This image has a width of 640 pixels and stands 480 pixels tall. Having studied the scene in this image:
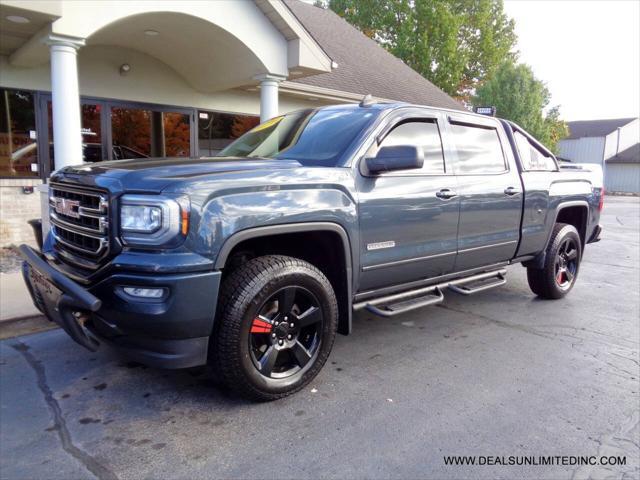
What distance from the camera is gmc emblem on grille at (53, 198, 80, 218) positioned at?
3.18 meters

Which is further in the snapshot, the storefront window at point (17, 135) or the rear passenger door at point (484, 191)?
the storefront window at point (17, 135)

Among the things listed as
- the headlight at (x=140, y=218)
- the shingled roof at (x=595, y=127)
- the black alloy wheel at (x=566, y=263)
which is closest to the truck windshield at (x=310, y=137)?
the headlight at (x=140, y=218)

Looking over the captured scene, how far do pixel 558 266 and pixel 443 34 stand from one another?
25.1 metres

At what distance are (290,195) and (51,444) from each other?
2003 millimetres

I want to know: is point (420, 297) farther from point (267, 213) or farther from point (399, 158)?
point (267, 213)

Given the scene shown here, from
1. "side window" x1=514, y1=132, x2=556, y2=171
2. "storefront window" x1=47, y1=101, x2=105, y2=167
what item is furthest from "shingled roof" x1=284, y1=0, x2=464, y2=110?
"side window" x1=514, y1=132, x2=556, y2=171

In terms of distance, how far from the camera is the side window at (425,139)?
13.1ft

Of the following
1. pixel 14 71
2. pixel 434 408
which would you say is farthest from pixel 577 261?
pixel 14 71

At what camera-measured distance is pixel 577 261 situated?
600 centimetres

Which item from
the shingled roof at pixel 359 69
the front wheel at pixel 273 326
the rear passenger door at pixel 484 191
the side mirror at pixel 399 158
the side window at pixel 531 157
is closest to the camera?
the front wheel at pixel 273 326

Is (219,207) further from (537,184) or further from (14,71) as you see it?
(14,71)

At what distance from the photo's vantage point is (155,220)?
2684 mm

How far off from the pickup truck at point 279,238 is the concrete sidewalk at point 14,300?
1.59 metres

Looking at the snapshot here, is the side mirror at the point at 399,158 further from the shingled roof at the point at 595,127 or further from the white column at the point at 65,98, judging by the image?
the shingled roof at the point at 595,127
